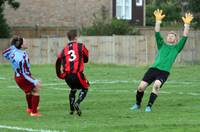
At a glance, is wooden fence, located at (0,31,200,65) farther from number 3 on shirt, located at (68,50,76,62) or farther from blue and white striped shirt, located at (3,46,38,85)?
number 3 on shirt, located at (68,50,76,62)

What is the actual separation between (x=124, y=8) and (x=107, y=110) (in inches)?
2025

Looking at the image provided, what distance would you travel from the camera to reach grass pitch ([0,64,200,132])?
13078mm

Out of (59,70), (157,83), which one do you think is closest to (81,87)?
(59,70)

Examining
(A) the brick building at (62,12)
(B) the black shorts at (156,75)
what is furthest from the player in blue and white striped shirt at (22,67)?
(A) the brick building at (62,12)

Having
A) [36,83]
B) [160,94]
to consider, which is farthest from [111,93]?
[36,83]

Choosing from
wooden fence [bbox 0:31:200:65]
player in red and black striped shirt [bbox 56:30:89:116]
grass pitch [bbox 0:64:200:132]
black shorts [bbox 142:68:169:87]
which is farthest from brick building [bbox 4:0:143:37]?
player in red and black striped shirt [bbox 56:30:89:116]

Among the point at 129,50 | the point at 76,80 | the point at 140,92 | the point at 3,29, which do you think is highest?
the point at 76,80

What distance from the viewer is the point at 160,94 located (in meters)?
21.2

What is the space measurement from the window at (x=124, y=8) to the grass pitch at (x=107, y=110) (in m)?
40.8

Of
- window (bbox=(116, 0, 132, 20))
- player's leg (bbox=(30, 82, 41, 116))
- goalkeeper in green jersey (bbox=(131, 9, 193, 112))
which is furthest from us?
window (bbox=(116, 0, 132, 20))

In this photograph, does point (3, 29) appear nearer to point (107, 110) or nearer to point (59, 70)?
point (107, 110)

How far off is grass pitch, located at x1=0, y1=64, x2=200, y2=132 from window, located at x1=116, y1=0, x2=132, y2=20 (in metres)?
40.8

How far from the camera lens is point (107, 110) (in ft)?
53.9

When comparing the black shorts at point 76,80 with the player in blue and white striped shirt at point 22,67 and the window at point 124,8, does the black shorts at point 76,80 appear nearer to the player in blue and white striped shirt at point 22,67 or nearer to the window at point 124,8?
the player in blue and white striped shirt at point 22,67
